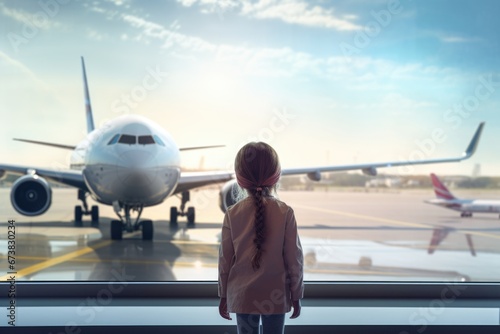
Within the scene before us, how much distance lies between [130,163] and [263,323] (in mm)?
4562

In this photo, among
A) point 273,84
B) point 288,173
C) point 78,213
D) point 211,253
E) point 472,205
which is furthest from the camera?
point 472,205

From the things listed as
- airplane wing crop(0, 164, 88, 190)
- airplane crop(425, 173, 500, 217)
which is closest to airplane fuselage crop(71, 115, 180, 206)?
airplane wing crop(0, 164, 88, 190)

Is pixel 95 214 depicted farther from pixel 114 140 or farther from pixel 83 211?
pixel 114 140

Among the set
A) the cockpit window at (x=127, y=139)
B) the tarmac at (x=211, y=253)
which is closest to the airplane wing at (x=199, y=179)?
the tarmac at (x=211, y=253)

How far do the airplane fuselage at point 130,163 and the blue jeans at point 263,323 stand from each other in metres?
4.45

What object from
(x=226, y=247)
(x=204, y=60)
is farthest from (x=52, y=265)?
(x=226, y=247)

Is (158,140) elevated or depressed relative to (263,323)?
elevated

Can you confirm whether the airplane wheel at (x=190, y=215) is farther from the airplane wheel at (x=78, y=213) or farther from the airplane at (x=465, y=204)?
the airplane at (x=465, y=204)

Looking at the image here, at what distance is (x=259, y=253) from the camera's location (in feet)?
5.71

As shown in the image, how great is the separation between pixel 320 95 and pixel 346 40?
0.53m

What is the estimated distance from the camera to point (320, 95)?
167 inches

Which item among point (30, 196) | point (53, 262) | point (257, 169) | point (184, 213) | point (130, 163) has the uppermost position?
point (257, 169)

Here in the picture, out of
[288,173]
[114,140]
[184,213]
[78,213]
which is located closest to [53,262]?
[114,140]

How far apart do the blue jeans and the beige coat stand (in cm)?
4
